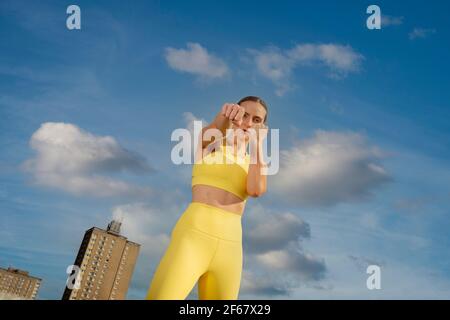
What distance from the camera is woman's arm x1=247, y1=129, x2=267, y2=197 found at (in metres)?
3.58

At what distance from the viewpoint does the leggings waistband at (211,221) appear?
3432mm

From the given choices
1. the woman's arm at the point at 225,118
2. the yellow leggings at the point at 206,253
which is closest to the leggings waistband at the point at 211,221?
the yellow leggings at the point at 206,253

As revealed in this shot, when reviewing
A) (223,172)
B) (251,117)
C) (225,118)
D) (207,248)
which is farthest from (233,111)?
(207,248)

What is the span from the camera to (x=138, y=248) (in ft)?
328

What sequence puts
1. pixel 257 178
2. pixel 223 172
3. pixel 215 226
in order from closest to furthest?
pixel 215 226
pixel 257 178
pixel 223 172

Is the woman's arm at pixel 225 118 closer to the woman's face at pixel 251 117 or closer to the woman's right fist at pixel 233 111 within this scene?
the woman's right fist at pixel 233 111

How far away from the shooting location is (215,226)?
346 centimetres

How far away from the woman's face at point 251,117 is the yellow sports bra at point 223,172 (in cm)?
32

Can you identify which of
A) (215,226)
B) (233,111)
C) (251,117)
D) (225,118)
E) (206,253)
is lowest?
(206,253)

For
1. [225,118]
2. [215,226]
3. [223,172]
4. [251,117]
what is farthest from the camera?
[251,117]

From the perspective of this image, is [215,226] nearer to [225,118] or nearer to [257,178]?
[257,178]

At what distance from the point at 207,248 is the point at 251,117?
1.47 metres
